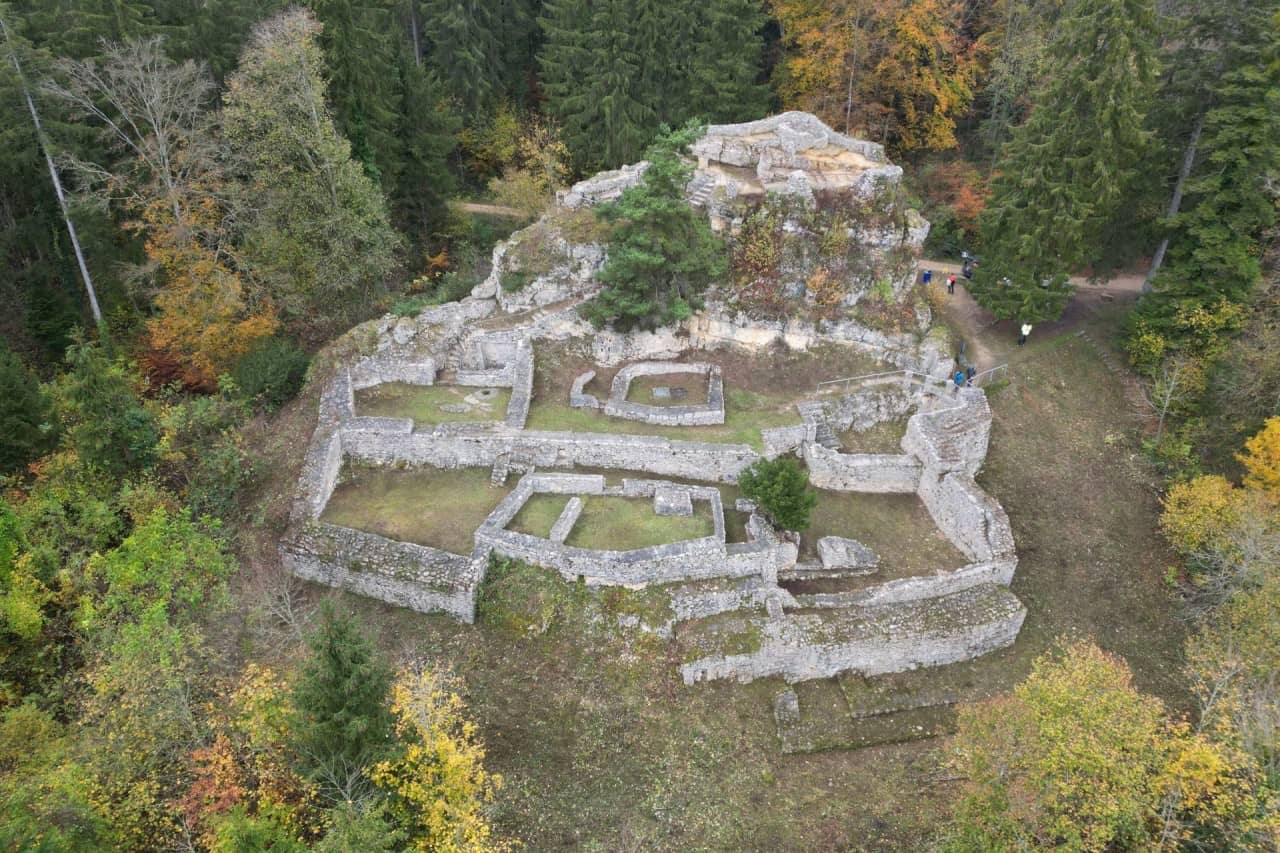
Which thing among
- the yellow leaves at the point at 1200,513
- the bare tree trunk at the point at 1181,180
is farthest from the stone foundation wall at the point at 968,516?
the bare tree trunk at the point at 1181,180

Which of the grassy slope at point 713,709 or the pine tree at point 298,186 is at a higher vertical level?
the pine tree at point 298,186

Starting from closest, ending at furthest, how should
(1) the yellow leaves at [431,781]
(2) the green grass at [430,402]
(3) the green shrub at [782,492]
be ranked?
(1) the yellow leaves at [431,781] → (3) the green shrub at [782,492] → (2) the green grass at [430,402]

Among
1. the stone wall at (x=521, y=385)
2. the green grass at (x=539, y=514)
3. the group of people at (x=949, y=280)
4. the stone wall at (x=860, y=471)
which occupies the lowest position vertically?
the stone wall at (x=860, y=471)

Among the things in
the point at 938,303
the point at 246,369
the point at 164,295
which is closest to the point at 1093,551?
the point at 938,303

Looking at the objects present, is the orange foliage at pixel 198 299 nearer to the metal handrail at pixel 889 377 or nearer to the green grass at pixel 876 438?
the metal handrail at pixel 889 377

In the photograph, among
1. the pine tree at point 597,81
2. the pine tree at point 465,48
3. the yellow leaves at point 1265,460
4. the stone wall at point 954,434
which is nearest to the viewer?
the yellow leaves at point 1265,460

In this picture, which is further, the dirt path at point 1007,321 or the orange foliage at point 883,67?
the orange foliage at point 883,67
